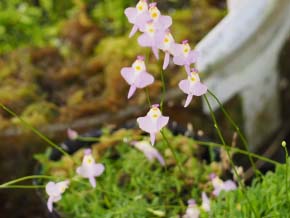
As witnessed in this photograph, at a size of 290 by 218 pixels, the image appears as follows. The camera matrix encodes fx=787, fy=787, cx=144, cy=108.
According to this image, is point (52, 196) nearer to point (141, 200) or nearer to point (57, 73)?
point (141, 200)

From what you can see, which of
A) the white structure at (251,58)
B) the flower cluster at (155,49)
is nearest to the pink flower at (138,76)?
the flower cluster at (155,49)

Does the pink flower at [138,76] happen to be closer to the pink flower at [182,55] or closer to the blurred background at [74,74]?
the pink flower at [182,55]

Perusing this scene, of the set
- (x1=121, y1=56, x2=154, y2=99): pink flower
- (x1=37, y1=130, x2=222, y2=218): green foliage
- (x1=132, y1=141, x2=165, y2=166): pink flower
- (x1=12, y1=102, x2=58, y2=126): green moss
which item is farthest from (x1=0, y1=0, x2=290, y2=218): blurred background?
(x1=121, y1=56, x2=154, y2=99): pink flower

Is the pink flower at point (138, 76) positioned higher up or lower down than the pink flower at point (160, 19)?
lower down

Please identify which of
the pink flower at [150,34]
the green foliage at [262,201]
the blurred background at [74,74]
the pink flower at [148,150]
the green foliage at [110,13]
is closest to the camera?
the pink flower at [150,34]

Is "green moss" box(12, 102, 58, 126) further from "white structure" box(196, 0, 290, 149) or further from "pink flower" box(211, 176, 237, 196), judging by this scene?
"pink flower" box(211, 176, 237, 196)
